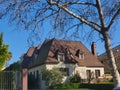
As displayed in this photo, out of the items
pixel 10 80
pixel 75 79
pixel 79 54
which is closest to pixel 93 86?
pixel 75 79

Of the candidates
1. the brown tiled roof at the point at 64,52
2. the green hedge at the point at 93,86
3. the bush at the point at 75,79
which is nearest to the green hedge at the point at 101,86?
the green hedge at the point at 93,86

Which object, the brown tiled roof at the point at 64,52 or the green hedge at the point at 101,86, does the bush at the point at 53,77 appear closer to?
the brown tiled roof at the point at 64,52

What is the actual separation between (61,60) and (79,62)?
3.77 meters

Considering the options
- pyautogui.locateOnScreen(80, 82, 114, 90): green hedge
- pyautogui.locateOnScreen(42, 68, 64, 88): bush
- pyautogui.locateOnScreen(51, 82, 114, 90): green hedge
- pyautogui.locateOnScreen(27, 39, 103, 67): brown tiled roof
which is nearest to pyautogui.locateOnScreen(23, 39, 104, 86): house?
pyautogui.locateOnScreen(27, 39, 103, 67): brown tiled roof

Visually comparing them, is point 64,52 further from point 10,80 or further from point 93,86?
point 10,80

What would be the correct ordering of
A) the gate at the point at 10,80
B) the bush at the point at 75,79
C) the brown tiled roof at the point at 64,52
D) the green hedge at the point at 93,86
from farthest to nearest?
the brown tiled roof at the point at 64,52, the bush at the point at 75,79, the green hedge at the point at 93,86, the gate at the point at 10,80

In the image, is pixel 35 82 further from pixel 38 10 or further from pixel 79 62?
pixel 38 10

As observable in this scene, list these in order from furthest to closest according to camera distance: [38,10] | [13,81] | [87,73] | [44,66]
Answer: [87,73], [44,66], [13,81], [38,10]

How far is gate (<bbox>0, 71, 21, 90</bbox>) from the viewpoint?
3034 centimetres

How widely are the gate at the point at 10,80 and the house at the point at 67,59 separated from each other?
27.8 metres

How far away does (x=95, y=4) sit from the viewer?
24484mm

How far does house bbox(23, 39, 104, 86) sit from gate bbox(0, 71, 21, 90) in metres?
27.8

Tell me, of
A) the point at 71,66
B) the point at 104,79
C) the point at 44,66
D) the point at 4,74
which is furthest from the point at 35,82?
the point at 4,74

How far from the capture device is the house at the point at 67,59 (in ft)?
196
